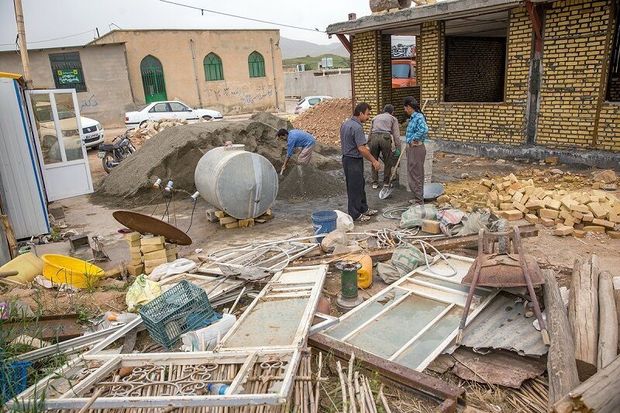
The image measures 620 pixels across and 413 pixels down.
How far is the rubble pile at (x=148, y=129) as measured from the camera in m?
17.1

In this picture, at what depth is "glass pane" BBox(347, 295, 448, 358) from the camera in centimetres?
384

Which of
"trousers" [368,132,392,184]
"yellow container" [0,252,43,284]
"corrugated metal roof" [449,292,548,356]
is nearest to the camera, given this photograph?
"corrugated metal roof" [449,292,548,356]

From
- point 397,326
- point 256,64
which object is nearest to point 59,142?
point 397,326

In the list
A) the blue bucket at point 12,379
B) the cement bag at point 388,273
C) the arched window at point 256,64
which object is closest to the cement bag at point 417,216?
the cement bag at point 388,273

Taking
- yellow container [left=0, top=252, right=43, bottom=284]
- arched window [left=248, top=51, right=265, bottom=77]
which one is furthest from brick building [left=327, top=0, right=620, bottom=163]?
arched window [left=248, top=51, right=265, bottom=77]

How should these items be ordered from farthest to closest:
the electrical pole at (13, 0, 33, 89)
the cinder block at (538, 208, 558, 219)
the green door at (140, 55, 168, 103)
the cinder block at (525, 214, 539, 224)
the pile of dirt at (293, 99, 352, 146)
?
the green door at (140, 55, 168, 103) < the pile of dirt at (293, 99, 352, 146) < the electrical pole at (13, 0, 33, 89) < the cinder block at (525, 214, 539, 224) < the cinder block at (538, 208, 558, 219)

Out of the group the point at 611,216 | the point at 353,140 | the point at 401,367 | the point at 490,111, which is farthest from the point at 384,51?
the point at 401,367

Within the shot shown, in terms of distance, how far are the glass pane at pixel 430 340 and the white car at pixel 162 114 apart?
18.2m

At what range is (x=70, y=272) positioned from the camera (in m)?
5.41

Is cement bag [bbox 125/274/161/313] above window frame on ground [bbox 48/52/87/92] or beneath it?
beneath

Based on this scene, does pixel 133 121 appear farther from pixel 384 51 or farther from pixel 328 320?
pixel 328 320

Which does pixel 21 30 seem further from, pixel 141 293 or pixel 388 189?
pixel 388 189

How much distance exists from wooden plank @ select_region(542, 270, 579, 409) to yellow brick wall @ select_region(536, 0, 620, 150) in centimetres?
657

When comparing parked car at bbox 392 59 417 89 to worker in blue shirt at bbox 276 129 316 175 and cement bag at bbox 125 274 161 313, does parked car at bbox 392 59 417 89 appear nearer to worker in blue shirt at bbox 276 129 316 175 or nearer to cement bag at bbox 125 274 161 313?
worker in blue shirt at bbox 276 129 316 175
